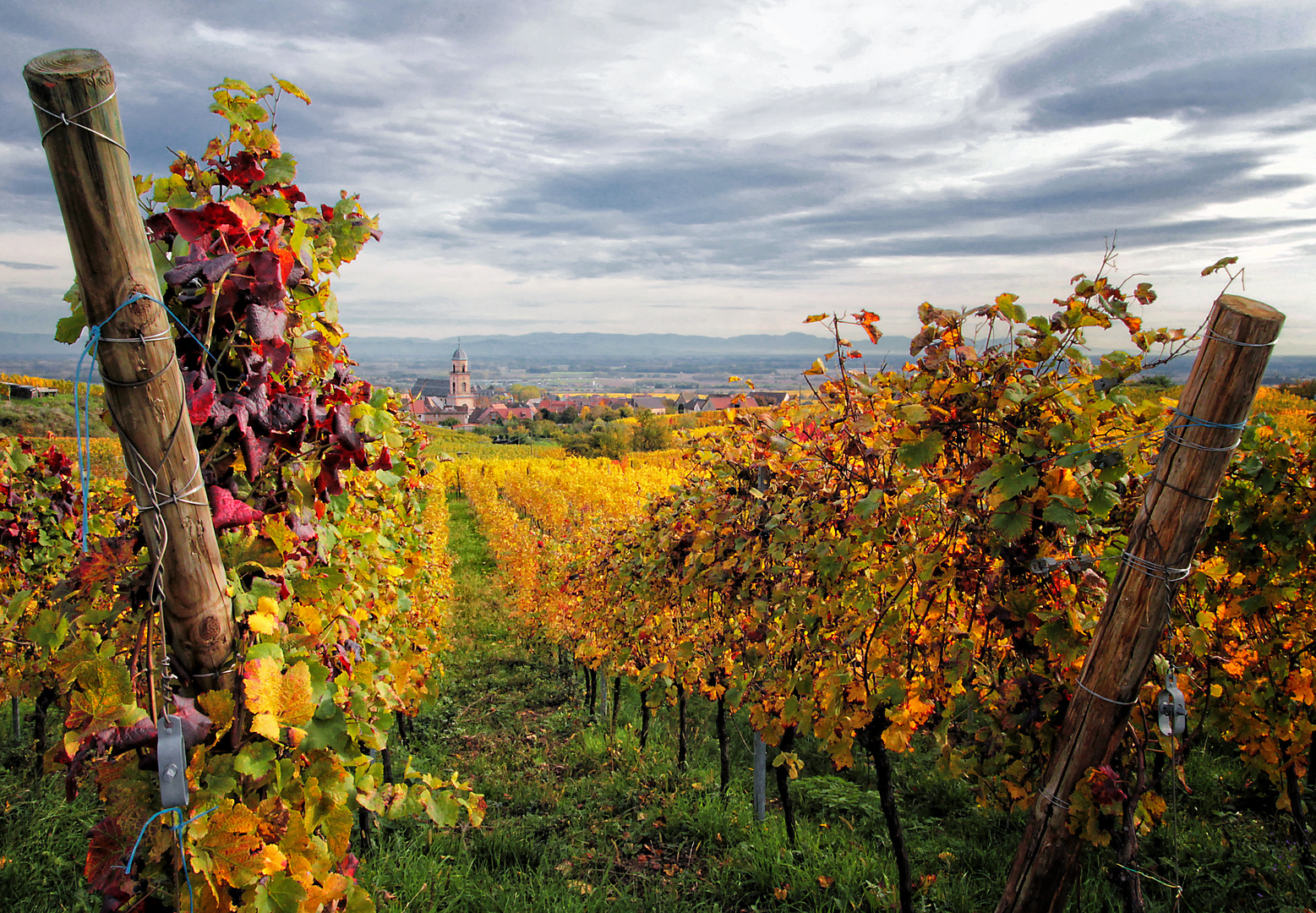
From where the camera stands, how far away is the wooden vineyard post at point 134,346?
0.99 m

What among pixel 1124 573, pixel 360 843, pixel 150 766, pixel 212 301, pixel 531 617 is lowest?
pixel 531 617

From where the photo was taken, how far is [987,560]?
2062mm

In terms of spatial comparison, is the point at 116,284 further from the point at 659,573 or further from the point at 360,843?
the point at 360,843

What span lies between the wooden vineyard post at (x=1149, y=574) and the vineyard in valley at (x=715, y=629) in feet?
0.04

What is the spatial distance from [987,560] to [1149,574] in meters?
0.52

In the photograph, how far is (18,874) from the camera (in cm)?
372

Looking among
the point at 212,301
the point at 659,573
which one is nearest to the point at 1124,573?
the point at 212,301

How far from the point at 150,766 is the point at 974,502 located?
221cm

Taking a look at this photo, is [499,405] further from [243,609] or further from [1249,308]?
[1249,308]

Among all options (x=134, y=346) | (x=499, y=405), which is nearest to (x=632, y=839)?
(x=134, y=346)

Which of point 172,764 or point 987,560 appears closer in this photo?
point 172,764

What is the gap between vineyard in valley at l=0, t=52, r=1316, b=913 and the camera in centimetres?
126

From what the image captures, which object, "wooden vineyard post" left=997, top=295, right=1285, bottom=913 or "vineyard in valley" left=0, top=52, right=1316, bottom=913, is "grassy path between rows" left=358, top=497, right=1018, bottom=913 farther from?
"wooden vineyard post" left=997, top=295, right=1285, bottom=913

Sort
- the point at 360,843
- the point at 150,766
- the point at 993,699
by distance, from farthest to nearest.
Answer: the point at 360,843
the point at 993,699
the point at 150,766
